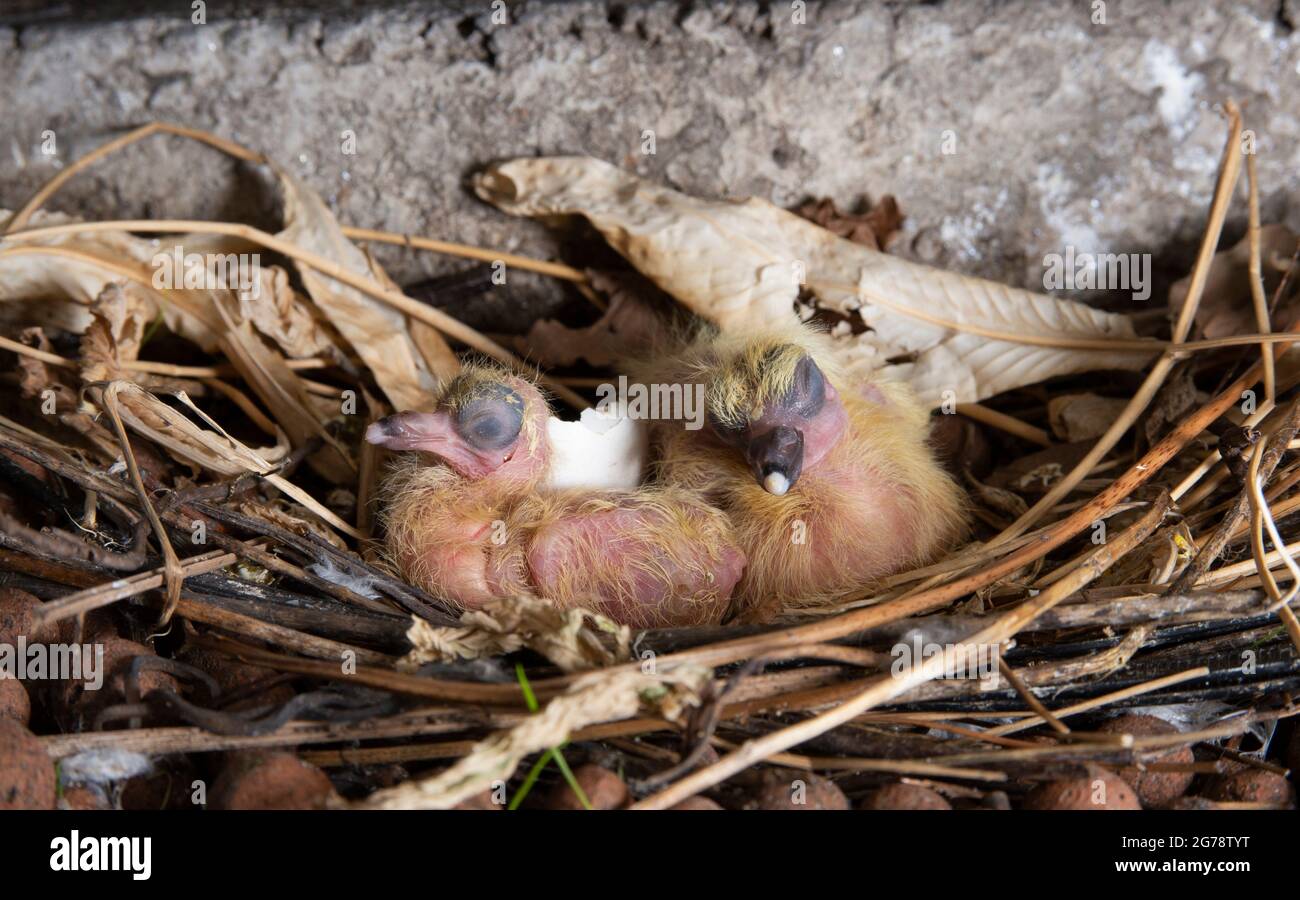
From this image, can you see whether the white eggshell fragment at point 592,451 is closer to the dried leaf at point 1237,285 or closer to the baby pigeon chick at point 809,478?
the baby pigeon chick at point 809,478

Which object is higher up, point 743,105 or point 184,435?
point 743,105

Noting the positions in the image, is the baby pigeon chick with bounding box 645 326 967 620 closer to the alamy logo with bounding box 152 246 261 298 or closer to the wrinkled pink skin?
the wrinkled pink skin

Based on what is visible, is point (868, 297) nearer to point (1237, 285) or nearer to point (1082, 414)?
point (1082, 414)

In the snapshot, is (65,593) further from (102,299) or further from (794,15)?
(794,15)

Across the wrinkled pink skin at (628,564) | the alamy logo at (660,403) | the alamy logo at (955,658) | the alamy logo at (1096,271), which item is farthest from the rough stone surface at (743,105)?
the alamy logo at (955,658)

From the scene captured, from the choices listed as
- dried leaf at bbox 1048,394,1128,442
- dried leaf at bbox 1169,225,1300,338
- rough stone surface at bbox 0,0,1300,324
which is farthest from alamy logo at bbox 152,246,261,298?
dried leaf at bbox 1169,225,1300,338
